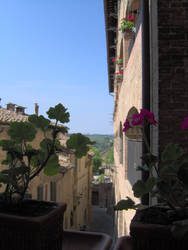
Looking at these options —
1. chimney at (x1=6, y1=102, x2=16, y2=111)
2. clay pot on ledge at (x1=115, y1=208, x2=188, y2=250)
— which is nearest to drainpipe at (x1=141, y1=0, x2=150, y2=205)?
clay pot on ledge at (x1=115, y1=208, x2=188, y2=250)

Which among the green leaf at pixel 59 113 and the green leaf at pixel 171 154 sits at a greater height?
the green leaf at pixel 59 113

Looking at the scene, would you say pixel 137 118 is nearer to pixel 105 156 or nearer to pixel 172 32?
pixel 172 32

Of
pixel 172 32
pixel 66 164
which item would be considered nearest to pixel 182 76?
pixel 172 32

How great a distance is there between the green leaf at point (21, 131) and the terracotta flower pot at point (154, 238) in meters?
0.85

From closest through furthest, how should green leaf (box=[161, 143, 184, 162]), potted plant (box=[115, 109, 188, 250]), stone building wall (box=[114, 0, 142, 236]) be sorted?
potted plant (box=[115, 109, 188, 250]), green leaf (box=[161, 143, 184, 162]), stone building wall (box=[114, 0, 142, 236])

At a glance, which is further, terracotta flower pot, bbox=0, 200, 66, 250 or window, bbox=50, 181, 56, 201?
window, bbox=50, 181, 56, 201

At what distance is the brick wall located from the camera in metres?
2.41

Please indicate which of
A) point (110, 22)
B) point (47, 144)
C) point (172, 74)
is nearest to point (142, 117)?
point (47, 144)

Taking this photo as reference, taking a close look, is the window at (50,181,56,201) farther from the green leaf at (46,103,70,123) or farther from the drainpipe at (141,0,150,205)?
the green leaf at (46,103,70,123)

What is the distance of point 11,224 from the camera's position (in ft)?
Result: 3.90

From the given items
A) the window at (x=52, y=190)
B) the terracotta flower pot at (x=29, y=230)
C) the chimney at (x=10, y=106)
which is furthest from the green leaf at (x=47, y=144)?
the chimney at (x=10, y=106)

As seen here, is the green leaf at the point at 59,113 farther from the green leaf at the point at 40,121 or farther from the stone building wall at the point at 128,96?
the stone building wall at the point at 128,96

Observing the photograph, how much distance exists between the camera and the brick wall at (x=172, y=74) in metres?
2.41

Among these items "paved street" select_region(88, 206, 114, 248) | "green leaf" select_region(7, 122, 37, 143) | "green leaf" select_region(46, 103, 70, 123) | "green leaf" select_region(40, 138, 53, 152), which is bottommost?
"paved street" select_region(88, 206, 114, 248)
